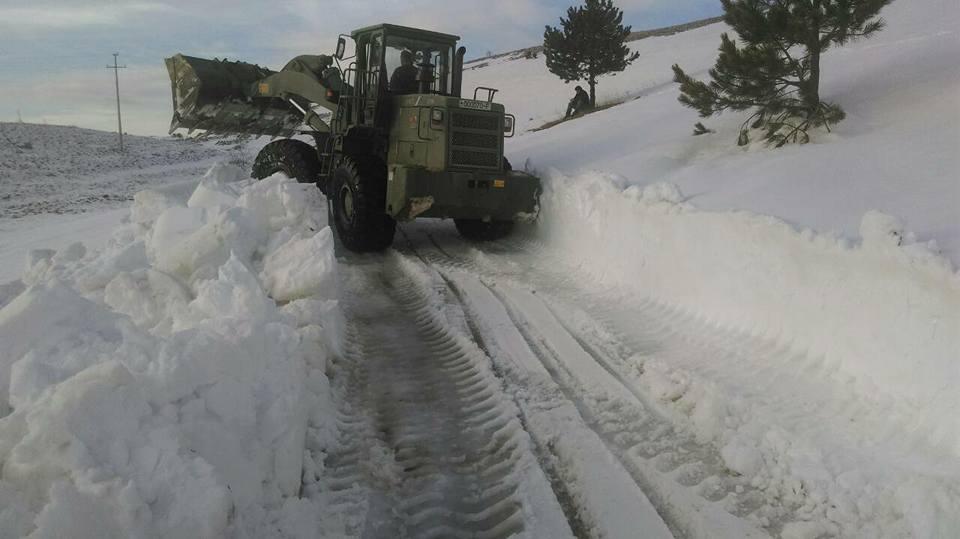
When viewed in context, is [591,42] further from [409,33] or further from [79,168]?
[79,168]

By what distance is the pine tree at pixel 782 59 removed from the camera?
7.80 meters

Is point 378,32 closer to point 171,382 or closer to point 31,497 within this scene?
point 171,382

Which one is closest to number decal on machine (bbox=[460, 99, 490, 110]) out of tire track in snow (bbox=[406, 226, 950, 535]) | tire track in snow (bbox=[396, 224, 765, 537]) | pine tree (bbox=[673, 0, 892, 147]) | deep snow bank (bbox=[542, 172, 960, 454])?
deep snow bank (bbox=[542, 172, 960, 454])

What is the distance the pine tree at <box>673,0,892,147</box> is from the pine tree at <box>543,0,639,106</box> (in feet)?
39.5

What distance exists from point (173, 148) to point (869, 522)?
35.9 m

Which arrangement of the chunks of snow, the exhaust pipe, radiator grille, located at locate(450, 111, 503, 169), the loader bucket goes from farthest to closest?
the loader bucket < the exhaust pipe < radiator grille, located at locate(450, 111, 503, 169) < the chunks of snow

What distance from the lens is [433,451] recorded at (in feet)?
11.5

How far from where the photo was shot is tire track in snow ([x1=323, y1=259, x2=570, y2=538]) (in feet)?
9.53

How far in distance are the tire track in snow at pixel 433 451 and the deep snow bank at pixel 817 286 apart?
7.09 ft

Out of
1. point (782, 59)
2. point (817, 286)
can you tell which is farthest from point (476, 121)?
point (817, 286)

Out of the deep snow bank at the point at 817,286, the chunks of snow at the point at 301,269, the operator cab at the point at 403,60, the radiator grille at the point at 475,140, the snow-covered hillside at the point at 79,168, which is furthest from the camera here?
the snow-covered hillside at the point at 79,168

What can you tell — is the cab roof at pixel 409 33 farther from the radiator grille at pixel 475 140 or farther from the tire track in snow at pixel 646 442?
the tire track in snow at pixel 646 442

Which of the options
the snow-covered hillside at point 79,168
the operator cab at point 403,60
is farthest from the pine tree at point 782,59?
the snow-covered hillside at point 79,168

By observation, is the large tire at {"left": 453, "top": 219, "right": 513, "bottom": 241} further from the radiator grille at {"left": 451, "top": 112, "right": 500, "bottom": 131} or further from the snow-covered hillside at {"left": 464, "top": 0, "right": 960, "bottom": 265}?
the radiator grille at {"left": 451, "top": 112, "right": 500, "bottom": 131}
